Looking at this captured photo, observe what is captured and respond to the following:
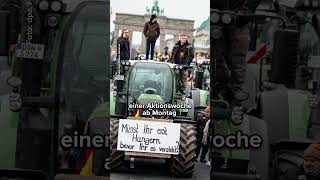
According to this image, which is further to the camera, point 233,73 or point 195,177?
point 195,177

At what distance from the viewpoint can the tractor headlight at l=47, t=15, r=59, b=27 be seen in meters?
3.35

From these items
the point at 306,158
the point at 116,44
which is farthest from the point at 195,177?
the point at 116,44

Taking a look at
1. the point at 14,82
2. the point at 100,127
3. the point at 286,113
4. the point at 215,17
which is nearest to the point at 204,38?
the point at 215,17

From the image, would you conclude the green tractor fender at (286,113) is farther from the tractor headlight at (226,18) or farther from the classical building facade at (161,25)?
the classical building facade at (161,25)

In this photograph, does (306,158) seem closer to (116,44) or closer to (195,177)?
(195,177)

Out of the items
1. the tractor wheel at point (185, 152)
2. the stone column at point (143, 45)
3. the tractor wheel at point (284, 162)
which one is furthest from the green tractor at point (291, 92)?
the stone column at point (143, 45)

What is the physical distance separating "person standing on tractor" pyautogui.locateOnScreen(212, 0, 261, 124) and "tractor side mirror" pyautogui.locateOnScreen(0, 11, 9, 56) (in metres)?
1.04

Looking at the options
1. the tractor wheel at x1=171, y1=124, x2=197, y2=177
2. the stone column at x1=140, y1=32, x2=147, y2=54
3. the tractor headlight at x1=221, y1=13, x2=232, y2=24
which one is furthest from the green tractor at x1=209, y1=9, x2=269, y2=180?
the stone column at x1=140, y1=32, x2=147, y2=54

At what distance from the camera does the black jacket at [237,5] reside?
327 centimetres

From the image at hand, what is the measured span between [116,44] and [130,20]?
141 mm

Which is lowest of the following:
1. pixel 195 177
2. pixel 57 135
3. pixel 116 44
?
pixel 195 177

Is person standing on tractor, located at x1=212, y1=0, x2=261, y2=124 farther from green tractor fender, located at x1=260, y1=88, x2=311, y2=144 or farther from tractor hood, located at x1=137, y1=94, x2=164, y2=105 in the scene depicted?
tractor hood, located at x1=137, y1=94, x2=164, y2=105

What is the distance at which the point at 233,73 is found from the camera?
3332mm

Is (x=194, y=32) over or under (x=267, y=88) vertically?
over
